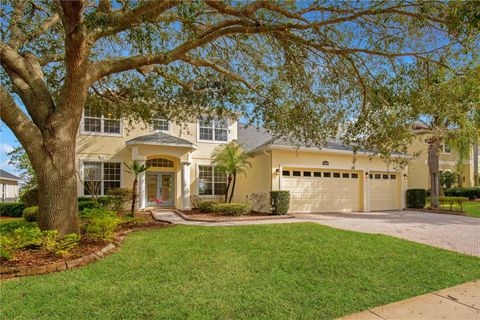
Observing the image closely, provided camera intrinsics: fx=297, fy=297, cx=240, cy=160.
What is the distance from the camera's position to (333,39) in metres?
8.12

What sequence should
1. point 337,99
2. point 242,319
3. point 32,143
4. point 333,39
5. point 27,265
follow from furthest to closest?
point 337,99
point 333,39
point 32,143
point 27,265
point 242,319

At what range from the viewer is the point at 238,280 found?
5.14 meters

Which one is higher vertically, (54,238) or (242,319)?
(54,238)

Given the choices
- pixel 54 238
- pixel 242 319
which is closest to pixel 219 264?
pixel 242 319

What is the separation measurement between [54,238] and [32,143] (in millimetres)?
2179

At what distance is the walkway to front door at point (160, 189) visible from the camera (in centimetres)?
1730

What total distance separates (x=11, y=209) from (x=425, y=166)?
30460mm

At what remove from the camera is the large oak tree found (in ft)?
20.9

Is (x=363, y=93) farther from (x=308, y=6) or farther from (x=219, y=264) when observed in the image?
(x=219, y=264)

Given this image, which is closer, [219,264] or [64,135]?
[219,264]

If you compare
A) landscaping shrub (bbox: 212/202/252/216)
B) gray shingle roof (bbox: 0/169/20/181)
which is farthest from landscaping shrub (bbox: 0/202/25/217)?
gray shingle roof (bbox: 0/169/20/181)

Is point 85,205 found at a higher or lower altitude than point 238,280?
higher

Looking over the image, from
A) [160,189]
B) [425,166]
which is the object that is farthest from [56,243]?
[425,166]

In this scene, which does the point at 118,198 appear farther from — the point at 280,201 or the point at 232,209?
the point at 280,201
